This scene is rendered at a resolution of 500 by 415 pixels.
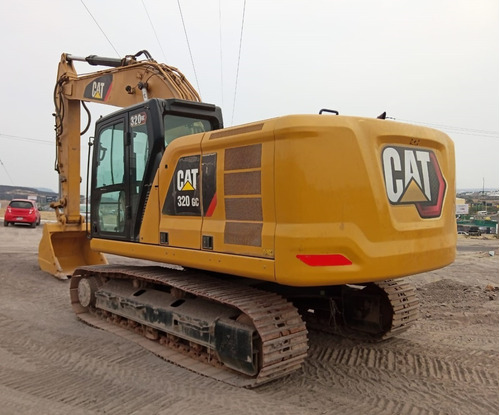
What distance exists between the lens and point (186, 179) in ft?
14.1

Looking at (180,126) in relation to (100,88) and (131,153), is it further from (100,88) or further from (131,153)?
(100,88)

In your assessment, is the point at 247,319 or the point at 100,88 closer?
the point at 247,319

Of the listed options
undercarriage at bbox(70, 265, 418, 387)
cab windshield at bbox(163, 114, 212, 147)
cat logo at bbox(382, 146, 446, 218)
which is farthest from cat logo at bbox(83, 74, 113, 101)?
cat logo at bbox(382, 146, 446, 218)

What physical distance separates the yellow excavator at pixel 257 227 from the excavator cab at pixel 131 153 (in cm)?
2

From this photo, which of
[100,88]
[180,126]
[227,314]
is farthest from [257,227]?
[100,88]

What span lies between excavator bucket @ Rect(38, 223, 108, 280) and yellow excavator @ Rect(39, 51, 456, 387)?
2.74 metres

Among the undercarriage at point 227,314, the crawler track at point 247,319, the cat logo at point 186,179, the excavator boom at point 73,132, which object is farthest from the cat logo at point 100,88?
the cat logo at point 186,179

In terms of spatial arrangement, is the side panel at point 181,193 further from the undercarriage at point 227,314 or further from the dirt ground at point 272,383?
the dirt ground at point 272,383

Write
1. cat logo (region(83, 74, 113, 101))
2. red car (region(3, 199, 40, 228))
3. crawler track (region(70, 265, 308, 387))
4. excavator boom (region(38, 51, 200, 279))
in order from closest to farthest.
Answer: crawler track (region(70, 265, 308, 387)), excavator boom (region(38, 51, 200, 279)), cat logo (region(83, 74, 113, 101)), red car (region(3, 199, 40, 228))

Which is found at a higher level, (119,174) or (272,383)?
(119,174)

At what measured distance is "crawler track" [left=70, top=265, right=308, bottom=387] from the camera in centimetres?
365

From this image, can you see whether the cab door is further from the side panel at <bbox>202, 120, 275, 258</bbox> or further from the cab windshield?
→ the side panel at <bbox>202, 120, 275, 258</bbox>

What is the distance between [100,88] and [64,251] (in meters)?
3.54

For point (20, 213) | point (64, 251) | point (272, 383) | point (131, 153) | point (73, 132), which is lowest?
point (272, 383)
